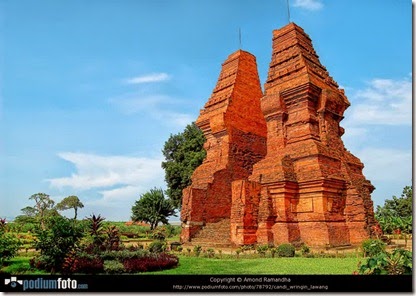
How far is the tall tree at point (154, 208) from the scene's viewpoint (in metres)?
28.6

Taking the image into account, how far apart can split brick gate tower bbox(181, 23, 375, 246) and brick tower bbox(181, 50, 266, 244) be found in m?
0.05

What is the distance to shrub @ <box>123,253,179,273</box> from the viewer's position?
333 inches

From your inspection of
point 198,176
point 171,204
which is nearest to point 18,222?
point 171,204

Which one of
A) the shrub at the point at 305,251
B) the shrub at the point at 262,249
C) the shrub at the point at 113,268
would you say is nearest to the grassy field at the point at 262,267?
the shrub at the point at 113,268

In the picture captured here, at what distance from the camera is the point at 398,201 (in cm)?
3266

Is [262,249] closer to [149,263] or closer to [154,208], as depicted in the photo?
[149,263]

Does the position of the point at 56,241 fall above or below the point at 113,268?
above

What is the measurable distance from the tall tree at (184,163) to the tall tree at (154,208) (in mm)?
1470

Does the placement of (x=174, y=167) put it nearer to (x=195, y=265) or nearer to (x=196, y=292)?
(x=195, y=265)

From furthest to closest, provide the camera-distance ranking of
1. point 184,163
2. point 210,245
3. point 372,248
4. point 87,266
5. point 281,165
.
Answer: point 184,163
point 210,245
point 281,165
point 372,248
point 87,266

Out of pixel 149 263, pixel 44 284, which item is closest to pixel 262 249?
pixel 149 263

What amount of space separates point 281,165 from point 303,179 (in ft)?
2.97

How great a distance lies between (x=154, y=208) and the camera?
94.2ft

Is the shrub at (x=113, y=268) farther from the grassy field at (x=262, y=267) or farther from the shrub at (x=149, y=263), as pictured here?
the grassy field at (x=262, y=267)
